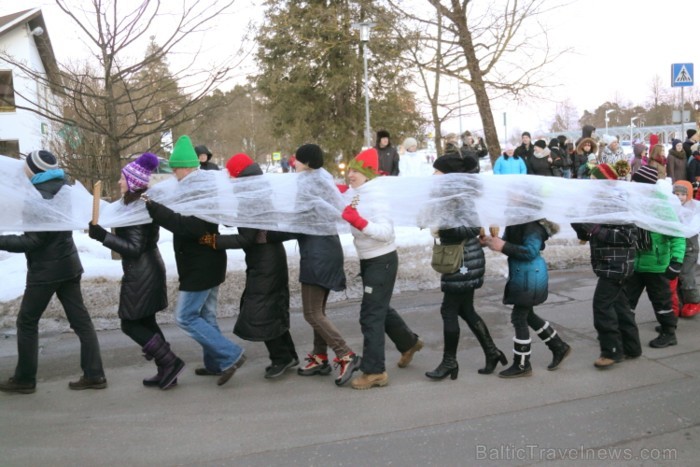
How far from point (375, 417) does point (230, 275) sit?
371cm

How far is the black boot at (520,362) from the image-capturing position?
4.63 meters

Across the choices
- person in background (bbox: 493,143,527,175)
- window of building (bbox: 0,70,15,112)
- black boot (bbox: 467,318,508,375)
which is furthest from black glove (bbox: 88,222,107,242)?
person in background (bbox: 493,143,527,175)

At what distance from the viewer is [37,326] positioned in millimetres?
4508

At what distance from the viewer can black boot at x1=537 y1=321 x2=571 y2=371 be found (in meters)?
4.75

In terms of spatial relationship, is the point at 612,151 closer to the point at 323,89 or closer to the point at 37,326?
the point at 323,89

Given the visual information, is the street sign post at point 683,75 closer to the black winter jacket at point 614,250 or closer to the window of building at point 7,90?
the black winter jacket at point 614,250

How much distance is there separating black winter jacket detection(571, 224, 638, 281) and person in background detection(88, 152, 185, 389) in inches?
131

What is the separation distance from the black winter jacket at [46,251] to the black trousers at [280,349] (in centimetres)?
157

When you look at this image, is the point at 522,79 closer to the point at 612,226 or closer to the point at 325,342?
the point at 612,226

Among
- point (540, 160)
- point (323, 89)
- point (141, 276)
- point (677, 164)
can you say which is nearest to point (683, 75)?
point (677, 164)

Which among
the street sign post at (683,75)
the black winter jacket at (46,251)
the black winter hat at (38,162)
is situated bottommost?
the black winter jacket at (46,251)

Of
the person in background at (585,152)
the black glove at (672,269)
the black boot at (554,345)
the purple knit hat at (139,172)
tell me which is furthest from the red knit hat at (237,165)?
the person in background at (585,152)

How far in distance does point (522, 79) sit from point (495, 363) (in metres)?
8.12

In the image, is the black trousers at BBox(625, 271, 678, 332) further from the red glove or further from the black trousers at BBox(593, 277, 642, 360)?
the red glove
